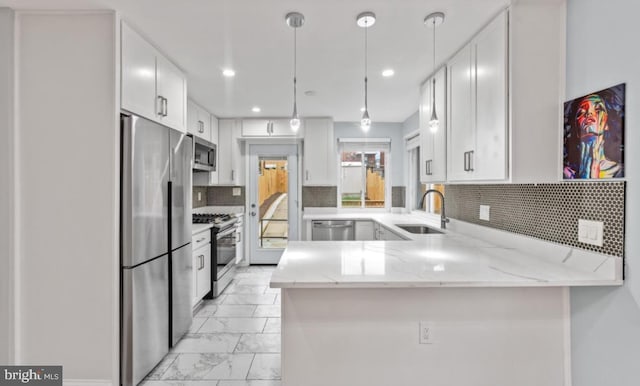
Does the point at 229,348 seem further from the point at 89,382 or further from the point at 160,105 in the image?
the point at 160,105

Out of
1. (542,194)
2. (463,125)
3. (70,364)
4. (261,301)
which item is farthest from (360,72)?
(70,364)

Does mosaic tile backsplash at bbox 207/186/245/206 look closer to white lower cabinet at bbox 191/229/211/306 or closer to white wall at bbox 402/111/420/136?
white lower cabinet at bbox 191/229/211/306

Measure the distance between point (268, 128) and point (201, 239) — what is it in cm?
201

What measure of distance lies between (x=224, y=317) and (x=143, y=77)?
226 centimetres

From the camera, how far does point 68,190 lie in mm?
1947

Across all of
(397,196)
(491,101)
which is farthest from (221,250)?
(491,101)

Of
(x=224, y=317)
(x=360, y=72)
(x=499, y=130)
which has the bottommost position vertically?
(x=224, y=317)

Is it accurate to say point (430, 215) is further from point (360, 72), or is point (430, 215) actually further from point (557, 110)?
point (557, 110)

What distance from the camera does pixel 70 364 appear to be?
1939 millimetres

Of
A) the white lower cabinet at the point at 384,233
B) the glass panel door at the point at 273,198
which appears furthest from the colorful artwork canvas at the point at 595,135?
the glass panel door at the point at 273,198

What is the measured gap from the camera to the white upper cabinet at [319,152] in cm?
467

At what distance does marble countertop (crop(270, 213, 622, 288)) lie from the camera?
139cm

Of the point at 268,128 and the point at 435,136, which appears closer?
the point at 435,136

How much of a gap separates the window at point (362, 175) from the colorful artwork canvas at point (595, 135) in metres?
3.41
